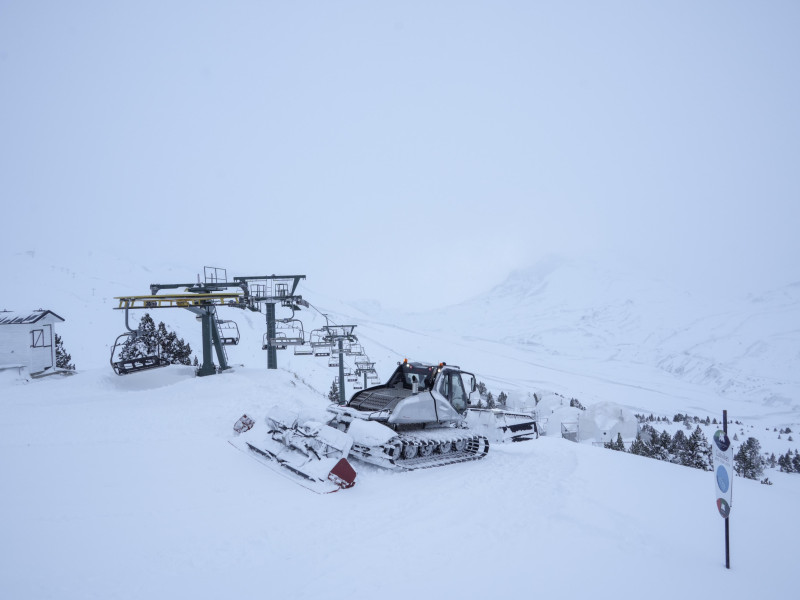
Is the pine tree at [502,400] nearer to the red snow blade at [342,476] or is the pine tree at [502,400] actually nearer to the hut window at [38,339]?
the hut window at [38,339]

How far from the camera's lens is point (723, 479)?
19.4 feet

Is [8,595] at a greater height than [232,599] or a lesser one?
greater

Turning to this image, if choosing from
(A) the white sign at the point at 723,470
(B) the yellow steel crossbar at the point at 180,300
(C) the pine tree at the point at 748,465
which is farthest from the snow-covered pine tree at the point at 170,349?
(C) the pine tree at the point at 748,465

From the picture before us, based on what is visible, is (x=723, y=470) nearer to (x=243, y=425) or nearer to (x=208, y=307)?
(x=243, y=425)

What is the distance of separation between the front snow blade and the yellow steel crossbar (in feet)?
33.8

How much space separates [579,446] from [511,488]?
19.3 ft

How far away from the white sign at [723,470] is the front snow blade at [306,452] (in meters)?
6.37

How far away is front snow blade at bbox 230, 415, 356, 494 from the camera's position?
30.2 feet

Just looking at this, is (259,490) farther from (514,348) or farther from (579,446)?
(514,348)

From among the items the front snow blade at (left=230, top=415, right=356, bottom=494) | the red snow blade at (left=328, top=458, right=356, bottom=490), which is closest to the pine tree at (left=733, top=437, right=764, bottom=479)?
the front snow blade at (left=230, top=415, right=356, bottom=494)

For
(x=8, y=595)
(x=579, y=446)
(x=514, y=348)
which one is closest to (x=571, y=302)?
(x=514, y=348)

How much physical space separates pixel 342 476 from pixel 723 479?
21.6 feet

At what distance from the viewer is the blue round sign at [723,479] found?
5820 mm

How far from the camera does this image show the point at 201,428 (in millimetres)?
14391
